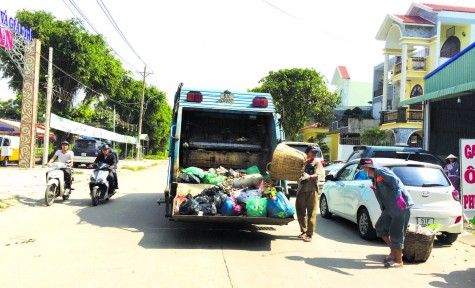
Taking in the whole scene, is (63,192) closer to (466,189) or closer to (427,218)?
(427,218)

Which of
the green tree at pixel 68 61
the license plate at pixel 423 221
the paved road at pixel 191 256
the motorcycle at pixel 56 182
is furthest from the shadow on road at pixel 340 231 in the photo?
the green tree at pixel 68 61

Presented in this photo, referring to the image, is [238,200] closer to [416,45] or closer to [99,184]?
[99,184]

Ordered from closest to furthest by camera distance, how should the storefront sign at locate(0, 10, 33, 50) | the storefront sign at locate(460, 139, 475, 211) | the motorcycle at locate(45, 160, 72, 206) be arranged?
the storefront sign at locate(460, 139, 475, 211)
the motorcycle at locate(45, 160, 72, 206)
the storefront sign at locate(0, 10, 33, 50)

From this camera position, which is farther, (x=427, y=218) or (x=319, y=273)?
(x=427, y=218)

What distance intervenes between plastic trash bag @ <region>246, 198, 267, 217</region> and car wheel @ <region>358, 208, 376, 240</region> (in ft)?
6.89

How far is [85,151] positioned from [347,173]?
20702 millimetres

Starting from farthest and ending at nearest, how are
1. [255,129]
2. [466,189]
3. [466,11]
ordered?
[466,11]
[255,129]
[466,189]

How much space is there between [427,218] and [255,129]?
14.2ft

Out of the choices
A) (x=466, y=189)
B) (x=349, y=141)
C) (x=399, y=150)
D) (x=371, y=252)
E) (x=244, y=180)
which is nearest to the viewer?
(x=371, y=252)

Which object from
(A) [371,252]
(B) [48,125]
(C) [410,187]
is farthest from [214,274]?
(B) [48,125]

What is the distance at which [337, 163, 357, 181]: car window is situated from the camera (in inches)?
369

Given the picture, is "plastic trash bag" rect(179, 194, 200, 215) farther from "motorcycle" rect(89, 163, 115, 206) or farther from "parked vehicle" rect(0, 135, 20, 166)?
"parked vehicle" rect(0, 135, 20, 166)

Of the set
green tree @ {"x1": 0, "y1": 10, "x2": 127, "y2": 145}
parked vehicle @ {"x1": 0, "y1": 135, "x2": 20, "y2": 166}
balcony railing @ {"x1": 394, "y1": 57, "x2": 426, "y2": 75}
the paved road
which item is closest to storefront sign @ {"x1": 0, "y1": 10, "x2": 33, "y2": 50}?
parked vehicle @ {"x1": 0, "y1": 135, "x2": 20, "y2": 166}

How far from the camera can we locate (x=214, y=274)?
5336 millimetres
